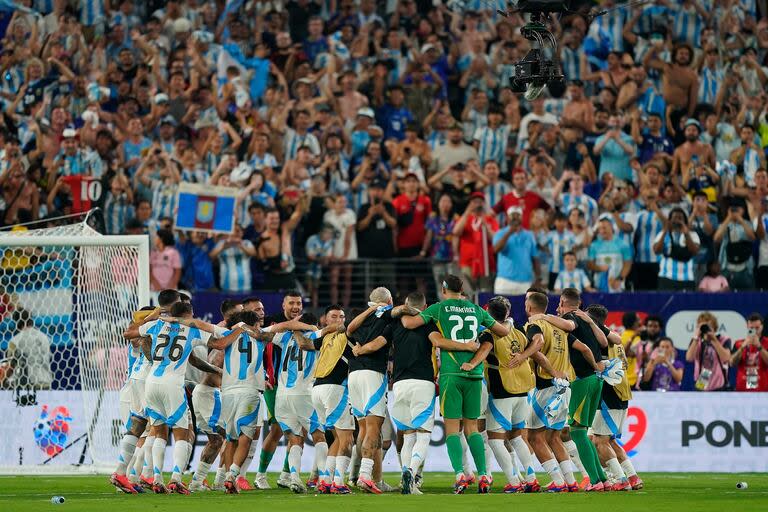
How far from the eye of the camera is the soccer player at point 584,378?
55.8 feet

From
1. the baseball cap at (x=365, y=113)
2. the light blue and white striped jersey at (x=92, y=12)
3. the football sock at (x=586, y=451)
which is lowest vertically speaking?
the football sock at (x=586, y=451)

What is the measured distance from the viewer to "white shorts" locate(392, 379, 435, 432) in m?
16.5

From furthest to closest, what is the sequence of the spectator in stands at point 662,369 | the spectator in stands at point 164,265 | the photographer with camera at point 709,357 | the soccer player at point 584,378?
the spectator in stands at point 164,265
the photographer with camera at point 709,357
the spectator in stands at point 662,369
the soccer player at point 584,378

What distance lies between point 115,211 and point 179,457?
897cm

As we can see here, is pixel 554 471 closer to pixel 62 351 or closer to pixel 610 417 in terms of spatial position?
pixel 610 417

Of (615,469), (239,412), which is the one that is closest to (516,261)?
(615,469)

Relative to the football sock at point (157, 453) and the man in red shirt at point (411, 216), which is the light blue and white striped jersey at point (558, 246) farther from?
the football sock at point (157, 453)

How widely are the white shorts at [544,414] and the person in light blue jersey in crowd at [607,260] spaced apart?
6860 millimetres

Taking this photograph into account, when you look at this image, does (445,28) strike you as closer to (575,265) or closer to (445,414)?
(575,265)

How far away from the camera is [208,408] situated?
17516mm

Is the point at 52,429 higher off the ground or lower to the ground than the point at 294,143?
lower

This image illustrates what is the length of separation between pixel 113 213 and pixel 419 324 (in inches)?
377

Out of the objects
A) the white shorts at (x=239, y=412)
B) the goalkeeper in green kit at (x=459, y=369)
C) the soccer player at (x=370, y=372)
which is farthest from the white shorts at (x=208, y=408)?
the goalkeeper in green kit at (x=459, y=369)

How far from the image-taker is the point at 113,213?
24.6 m
